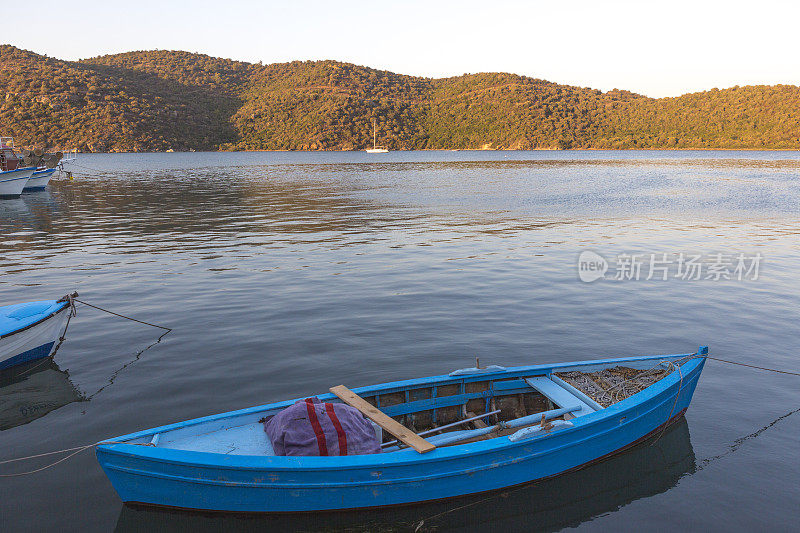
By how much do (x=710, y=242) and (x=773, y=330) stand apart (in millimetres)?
13947

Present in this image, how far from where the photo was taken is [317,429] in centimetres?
731

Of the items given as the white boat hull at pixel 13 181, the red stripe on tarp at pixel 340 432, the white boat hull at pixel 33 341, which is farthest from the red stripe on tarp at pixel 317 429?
the white boat hull at pixel 13 181

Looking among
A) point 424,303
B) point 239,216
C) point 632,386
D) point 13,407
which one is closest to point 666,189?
point 239,216

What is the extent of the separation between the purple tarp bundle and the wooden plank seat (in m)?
3.37

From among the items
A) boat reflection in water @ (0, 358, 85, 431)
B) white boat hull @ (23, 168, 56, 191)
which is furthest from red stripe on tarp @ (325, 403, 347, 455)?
white boat hull @ (23, 168, 56, 191)

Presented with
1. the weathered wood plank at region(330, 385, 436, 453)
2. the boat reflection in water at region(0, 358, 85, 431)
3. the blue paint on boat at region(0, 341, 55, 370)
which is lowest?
the boat reflection in water at region(0, 358, 85, 431)

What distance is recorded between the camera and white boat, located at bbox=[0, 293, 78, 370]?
11.2 meters

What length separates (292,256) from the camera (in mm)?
23734

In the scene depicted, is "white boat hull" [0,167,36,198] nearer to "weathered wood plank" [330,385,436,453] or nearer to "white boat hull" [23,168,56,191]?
"white boat hull" [23,168,56,191]

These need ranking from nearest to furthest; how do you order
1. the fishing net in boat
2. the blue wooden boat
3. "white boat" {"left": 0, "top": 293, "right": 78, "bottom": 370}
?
the blue wooden boat → the fishing net in boat → "white boat" {"left": 0, "top": 293, "right": 78, "bottom": 370}

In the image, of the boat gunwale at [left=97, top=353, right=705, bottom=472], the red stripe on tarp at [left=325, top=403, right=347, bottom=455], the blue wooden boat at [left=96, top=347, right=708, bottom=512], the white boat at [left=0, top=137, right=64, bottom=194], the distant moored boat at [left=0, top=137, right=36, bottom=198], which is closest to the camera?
the boat gunwale at [left=97, top=353, right=705, bottom=472]

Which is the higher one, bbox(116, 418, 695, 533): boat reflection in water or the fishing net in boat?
the fishing net in boat

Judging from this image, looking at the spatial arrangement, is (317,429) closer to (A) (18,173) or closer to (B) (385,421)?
(B) (385,421)

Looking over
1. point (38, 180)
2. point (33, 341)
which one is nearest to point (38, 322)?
point (33, 341)
